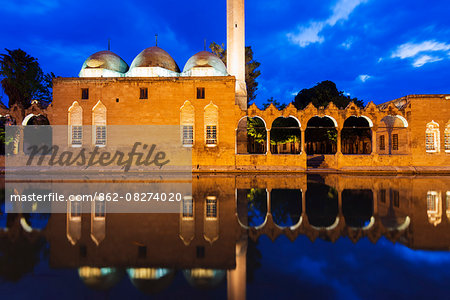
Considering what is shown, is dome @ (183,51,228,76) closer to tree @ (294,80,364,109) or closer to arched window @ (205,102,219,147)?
arched window @ (205,102,219,147)

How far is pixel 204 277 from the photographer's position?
3.63 meters

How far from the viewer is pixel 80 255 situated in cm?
434

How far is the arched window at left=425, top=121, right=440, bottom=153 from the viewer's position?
1922cm

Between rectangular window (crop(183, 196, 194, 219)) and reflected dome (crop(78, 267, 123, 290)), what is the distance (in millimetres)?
2837

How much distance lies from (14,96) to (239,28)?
73.9ft

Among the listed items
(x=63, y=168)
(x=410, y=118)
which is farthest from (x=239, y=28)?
(x=63, y=168)

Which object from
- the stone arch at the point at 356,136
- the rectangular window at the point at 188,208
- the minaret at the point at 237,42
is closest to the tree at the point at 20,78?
the minaret at the point at 237,42

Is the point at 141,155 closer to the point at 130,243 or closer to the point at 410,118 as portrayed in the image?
the point at 130,243

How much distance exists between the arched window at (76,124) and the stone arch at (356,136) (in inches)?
1065

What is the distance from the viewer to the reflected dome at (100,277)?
3420 mm

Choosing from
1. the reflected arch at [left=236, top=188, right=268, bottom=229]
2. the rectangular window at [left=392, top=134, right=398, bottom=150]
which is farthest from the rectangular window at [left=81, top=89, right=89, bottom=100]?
the rectangular window at [left=392, top=134, right=398, bottom=150]

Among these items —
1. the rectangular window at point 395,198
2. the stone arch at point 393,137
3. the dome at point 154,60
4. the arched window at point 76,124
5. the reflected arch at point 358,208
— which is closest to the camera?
the reflected arch at point 358,208

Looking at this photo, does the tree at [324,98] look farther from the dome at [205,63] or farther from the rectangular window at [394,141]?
the dome at [205,63]

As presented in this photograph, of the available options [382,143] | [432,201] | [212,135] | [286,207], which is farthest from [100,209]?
[382,143]
